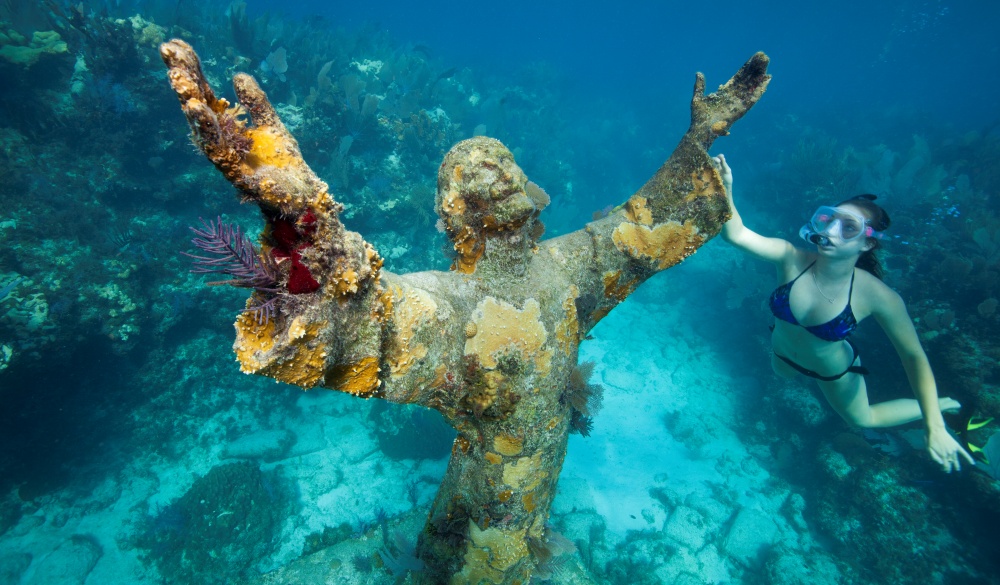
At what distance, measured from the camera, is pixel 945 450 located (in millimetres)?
3594

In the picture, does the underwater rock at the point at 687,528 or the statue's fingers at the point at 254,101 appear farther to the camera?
the underwater rock at the point at 687,528

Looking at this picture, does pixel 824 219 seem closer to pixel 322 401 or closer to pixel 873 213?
pixel 873 213

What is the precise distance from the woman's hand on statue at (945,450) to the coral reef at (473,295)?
9.68ft

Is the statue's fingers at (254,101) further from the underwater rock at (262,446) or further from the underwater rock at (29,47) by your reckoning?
the underwater rock at (29,47)

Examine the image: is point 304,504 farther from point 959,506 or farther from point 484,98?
point 484,98

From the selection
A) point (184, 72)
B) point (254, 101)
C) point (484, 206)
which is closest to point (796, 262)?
point (484, 206)

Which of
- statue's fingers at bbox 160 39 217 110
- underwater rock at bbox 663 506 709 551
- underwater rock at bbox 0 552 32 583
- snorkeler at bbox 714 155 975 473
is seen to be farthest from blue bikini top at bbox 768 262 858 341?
underwater rock at bbox 0 552 32 583

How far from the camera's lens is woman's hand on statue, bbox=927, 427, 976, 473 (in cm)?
356

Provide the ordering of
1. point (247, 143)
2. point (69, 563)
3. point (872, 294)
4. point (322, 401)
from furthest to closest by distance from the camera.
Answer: point (322, 401) → point (69, 563) → point (872, 294) → point (247, 143)

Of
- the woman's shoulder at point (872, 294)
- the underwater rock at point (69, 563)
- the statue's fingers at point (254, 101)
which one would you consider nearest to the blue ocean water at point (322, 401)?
the underwater rock at point (69, 563)

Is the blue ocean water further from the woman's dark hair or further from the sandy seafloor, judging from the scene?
the woman's dark hair

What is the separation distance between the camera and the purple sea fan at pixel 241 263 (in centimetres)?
130

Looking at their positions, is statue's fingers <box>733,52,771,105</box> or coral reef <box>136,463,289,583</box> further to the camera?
coral reef <box>136,463,289,583</box>

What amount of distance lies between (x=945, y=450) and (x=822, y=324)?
4.52ft
